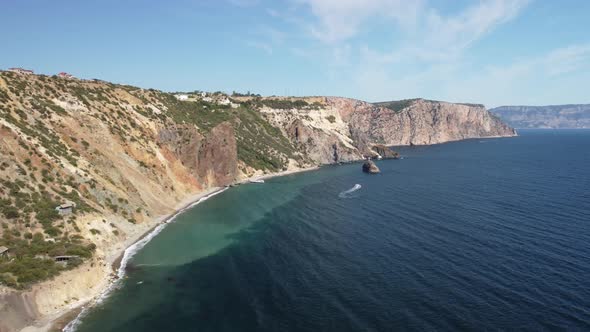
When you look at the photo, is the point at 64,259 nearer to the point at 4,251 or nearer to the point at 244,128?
the point at 4,251

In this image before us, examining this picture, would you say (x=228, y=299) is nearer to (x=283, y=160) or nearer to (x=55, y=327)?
(x=55, y=327)

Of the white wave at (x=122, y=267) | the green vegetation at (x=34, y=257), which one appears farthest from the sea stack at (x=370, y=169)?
the green vegetation at (x=34, y=257)

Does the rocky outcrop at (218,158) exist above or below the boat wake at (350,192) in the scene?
above

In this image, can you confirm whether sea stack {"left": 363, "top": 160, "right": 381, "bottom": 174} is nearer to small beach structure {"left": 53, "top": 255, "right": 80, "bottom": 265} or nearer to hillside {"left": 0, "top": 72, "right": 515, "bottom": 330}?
hillside {"left": 0, "top": 72, "right": 515, "bottom": 330}

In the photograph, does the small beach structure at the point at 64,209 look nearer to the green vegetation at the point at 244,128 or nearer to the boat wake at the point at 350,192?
the green vegetation at the point at 244,128

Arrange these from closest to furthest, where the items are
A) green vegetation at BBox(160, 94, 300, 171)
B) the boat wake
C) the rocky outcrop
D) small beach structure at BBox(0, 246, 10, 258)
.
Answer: small beach structure at BBox(0, 246, 10, 258), the boat wake, the rocky outcrop, green vegetation at BBox(160, 94, 300, 171)

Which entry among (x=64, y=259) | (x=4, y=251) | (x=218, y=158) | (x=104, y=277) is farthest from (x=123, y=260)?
(x=218, y=158)

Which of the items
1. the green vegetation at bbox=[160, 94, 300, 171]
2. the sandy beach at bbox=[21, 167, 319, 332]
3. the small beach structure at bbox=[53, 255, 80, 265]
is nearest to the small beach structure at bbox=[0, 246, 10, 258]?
the small beach structure at bbox=[53, 255, 80, 265]

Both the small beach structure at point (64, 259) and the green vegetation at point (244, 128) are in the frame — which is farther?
the green vegetation at point (244, 128)

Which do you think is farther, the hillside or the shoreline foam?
the hillside
